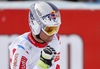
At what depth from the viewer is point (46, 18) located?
252 cm

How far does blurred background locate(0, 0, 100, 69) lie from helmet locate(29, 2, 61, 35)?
194 centimetres

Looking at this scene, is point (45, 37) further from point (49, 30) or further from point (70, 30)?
point (70, 30)

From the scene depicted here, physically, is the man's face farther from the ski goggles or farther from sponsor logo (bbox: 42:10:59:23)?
sponsor logo (bbox: 42:10:59:23)

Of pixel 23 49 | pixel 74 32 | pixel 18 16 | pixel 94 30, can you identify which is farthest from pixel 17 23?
pixel 23 49

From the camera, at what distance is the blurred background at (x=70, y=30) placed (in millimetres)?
4531

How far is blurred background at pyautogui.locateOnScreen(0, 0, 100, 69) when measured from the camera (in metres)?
4.53

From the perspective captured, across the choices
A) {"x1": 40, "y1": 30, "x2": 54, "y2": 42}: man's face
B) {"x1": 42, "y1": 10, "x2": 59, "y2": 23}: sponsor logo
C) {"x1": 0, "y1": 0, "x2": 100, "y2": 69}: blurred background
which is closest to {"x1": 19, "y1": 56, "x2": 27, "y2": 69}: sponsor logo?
{"x1": 40, "y1": 30, "x2": 54, "y2": 42}: man's face

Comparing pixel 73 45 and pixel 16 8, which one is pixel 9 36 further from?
pixel 73 45

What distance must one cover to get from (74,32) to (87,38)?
226 mm

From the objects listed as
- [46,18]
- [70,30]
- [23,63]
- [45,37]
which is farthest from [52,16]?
[70,30]

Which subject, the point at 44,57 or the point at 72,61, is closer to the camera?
the point at 44,57

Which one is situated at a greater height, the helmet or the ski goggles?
the helmet

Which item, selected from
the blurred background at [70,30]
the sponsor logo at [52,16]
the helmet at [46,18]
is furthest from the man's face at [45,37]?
the blurred background at [70,30]

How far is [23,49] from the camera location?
262 cm
